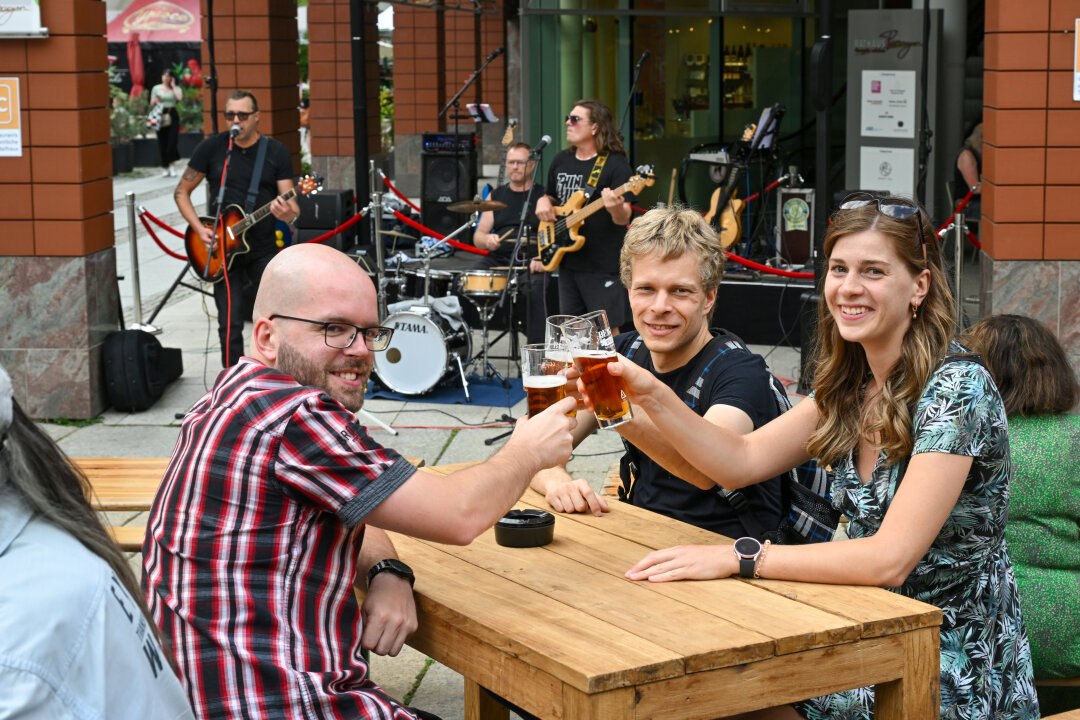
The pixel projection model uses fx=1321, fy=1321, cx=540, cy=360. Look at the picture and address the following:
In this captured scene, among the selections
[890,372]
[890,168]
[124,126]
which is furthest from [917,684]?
[124,126]

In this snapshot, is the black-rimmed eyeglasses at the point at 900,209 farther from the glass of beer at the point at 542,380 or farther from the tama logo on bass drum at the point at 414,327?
the tama logo on bass drum at the point at 414,327

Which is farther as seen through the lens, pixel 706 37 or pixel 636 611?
pixel 706 37

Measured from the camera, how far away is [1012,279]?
7.29m

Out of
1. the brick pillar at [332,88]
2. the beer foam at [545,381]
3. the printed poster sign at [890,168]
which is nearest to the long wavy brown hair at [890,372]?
Result: the beer foam at [545,381]

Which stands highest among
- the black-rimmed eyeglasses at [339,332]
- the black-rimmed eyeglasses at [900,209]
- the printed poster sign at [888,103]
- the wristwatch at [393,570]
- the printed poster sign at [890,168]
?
the printed poster sign at [888,103]

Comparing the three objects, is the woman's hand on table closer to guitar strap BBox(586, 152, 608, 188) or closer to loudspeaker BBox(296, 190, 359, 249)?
guitar strap BBox(586, 152, 608, 188)

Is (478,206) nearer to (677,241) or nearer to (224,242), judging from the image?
(224,242)

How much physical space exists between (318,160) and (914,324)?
580 inches

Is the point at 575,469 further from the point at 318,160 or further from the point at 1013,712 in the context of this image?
the point at 318,160

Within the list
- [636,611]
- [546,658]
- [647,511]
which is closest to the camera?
[546,658]

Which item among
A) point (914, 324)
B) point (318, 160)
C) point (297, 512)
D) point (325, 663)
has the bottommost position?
point (325, 663)

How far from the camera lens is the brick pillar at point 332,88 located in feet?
53.9

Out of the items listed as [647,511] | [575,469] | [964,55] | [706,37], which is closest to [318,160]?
[706,37]

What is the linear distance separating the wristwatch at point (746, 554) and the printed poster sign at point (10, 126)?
20.3 feet
